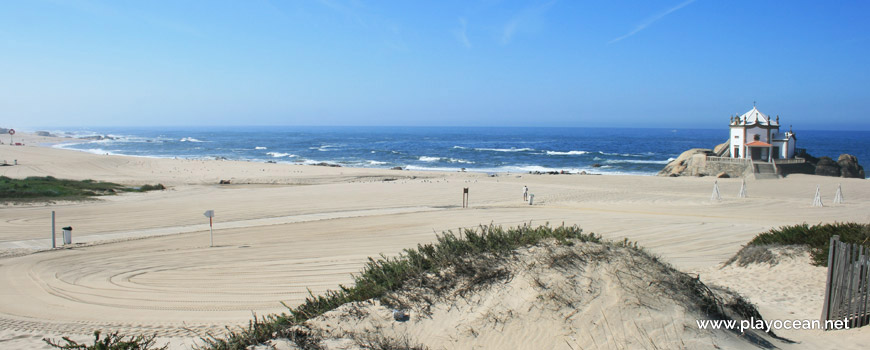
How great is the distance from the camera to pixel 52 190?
23.1 meters

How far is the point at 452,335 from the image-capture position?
185 inches

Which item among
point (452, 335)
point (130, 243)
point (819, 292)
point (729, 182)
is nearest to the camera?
point (452, 335)

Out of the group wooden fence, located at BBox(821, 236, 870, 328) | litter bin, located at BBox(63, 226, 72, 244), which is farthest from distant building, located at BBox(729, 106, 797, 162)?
litter bin, located at BBox(63, 226, 72, 244)

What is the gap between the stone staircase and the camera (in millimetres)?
35250

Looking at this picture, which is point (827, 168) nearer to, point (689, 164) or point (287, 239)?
point (689, 164)

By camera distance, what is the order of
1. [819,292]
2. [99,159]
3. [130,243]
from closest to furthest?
1. [819,292]
2. [130,243]
3. [99,159]

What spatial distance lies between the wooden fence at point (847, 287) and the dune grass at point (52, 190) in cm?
2521

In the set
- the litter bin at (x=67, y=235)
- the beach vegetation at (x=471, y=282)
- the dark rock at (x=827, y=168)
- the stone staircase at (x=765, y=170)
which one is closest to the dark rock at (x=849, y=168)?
the dark rock at (x=827, y=168)

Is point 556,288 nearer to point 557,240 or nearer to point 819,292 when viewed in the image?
point 557,240

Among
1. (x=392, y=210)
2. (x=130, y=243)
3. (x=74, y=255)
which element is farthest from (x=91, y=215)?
(x=392, y=210)

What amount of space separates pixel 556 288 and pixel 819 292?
4.43m

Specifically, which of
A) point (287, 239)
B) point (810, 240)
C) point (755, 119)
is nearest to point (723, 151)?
point (755, 119)

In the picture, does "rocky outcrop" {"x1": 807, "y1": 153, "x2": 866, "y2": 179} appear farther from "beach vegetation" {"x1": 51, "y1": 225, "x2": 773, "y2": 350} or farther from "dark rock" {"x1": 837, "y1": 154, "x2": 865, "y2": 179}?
"beach vegetation" {"x1": 51, "y1": 225, "x2": 773, "y2": 350}

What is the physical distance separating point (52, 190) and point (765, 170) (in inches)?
1612
